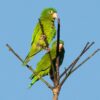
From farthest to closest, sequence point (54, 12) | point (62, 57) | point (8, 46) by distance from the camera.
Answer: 1. point (54, 12)
2. point (62, 57)
3. point (8, 46)

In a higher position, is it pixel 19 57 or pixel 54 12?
pixel 19 57

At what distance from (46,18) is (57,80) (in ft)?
14.1

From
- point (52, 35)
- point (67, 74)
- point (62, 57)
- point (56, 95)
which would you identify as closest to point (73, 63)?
point (67, 74)

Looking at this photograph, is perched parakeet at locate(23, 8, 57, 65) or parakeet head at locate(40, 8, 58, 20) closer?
perched parakeet at locate(23, 8, 57, 65)

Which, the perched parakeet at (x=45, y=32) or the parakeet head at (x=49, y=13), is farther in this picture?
the parakeet head at (x=49, y=13)

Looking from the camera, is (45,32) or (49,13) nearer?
(45,32)

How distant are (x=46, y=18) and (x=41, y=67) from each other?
133 cm

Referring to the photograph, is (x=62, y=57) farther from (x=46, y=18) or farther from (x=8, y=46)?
(x=8, y=46)

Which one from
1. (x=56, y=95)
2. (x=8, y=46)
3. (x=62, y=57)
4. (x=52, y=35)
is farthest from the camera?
(x=52, y=35)

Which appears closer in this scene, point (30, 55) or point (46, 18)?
point (30, 55)

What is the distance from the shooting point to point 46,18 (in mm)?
7176

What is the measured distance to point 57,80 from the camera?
302 centimetres

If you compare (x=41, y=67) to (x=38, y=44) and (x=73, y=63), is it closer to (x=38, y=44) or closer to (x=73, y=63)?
(x=38, y=44)

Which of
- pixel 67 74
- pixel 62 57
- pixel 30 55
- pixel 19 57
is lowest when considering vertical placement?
pixel 62 57
